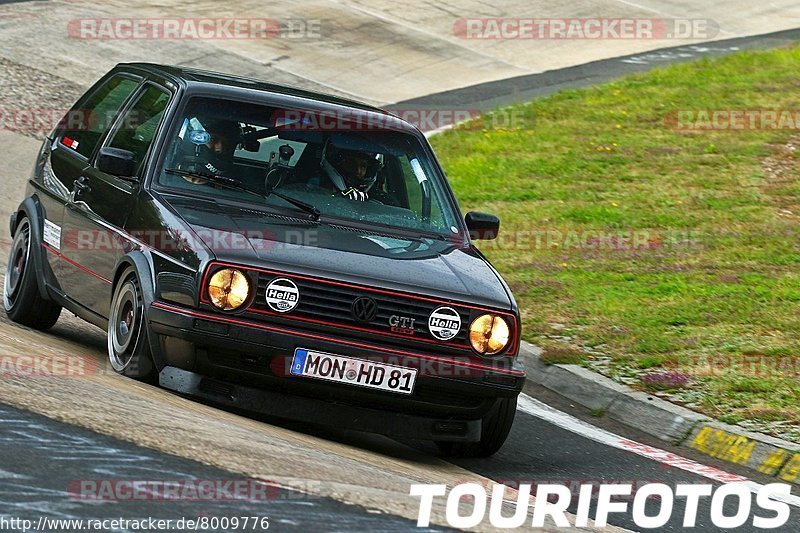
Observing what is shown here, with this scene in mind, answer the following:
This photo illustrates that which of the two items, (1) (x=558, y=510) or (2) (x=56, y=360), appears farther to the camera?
(2) (x=56, y=360)

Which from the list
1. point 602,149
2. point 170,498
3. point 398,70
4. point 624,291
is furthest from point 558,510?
point 398,70

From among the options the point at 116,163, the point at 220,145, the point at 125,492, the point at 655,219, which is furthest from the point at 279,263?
the point at 655,219

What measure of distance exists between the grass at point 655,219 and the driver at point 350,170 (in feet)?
7.29

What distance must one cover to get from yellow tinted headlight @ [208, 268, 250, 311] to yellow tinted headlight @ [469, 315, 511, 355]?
1.10 meters

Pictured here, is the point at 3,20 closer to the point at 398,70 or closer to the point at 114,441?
the point at 398,70

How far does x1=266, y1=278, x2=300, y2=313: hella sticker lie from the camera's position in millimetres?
6453

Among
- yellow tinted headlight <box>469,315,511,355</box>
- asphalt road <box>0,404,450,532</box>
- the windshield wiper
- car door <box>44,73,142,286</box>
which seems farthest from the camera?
car door <box>44,73,142,286</box>

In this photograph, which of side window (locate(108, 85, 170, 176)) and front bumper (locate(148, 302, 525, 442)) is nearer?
front bumper (locate(148, 302, 525, 442))

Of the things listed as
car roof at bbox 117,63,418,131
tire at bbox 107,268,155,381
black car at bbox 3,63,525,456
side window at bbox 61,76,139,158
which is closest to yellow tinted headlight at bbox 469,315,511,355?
black car at bbox 3,63,525,456

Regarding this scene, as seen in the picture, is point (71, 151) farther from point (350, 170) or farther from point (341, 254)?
point (341, 254)

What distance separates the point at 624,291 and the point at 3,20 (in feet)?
43.8

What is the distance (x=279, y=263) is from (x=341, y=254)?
378 mm

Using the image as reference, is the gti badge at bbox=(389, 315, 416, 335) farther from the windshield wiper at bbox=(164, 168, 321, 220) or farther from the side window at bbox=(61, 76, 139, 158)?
the side window at bbox=(61, 76, 139, 158)

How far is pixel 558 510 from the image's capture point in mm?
6090
